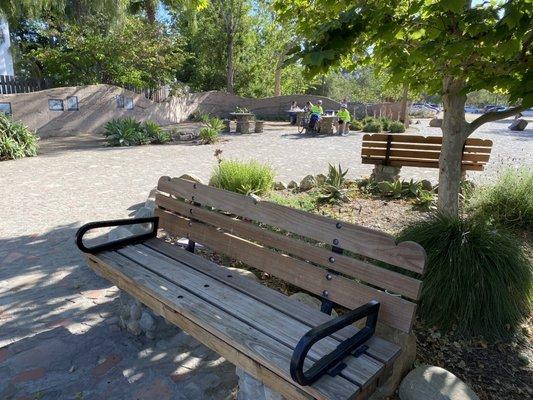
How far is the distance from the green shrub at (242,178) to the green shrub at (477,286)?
3016 mm

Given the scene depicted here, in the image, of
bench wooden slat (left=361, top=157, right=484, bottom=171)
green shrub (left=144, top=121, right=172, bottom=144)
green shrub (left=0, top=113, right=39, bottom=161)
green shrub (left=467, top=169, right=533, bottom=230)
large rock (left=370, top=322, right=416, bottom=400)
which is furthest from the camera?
green shrub (left=144, top=121, right=172, bottom=144)

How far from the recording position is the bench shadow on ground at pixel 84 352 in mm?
2508

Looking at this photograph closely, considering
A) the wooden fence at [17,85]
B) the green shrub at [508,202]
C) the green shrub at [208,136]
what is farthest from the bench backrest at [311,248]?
the wooden fence at [17,85]

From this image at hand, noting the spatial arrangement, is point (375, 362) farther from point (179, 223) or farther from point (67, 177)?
point (67, 177)

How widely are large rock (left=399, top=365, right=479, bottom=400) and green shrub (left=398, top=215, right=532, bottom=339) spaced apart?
76cm

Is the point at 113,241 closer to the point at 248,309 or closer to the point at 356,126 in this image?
the point at 248,309

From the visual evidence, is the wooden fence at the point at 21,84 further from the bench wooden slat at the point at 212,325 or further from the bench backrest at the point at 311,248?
the bench wooden slat at the point at 212,325

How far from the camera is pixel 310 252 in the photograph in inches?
98.8

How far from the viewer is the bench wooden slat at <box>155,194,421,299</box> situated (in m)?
2.04

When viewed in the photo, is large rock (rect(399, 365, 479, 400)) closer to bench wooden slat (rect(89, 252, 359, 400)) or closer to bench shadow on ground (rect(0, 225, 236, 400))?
bench wooden slat (rect(89, 252, 359, 400))

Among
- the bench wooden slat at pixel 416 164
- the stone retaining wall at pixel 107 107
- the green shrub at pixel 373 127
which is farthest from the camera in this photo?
the green shrub at pixel 373 127

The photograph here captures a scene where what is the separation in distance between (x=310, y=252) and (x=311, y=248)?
27mm

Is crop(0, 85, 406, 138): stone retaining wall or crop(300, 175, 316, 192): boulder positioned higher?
crop(0, 85, 406, 138): stone retaining wall

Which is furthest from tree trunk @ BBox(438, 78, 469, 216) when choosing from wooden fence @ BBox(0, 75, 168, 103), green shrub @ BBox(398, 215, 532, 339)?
wooden fence @ BBox(0, 75, 168, 103)
